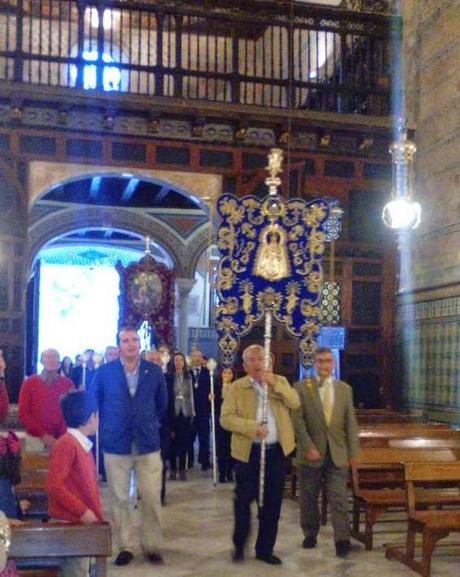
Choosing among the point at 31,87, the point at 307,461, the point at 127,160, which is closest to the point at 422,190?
the point at 127,160

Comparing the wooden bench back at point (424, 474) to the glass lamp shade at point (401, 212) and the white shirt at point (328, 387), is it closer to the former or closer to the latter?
the white shirt at point (328, 387)

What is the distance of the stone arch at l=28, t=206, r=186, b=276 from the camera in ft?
61.1

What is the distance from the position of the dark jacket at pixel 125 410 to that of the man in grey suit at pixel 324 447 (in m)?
1.12

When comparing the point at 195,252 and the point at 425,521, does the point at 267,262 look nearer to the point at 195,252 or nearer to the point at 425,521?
the point at 425,521

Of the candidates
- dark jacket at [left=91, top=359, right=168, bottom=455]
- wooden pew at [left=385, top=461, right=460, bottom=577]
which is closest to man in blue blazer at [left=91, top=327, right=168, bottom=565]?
dark jacket at [left=91, top=359, right=168, bottom=455]

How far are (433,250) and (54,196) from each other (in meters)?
8.62

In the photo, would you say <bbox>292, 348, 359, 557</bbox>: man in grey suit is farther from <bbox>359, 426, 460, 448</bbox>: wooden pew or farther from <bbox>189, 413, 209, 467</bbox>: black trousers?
<bbox>189, 413, 209, 467</bbox>: black trousers

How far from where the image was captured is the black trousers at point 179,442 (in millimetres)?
10297

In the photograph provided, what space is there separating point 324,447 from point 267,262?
5.32 feet

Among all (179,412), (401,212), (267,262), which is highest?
(401,212)

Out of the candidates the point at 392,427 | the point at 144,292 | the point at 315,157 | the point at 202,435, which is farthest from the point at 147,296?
the point at 392,427

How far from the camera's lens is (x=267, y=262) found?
740 centimetres

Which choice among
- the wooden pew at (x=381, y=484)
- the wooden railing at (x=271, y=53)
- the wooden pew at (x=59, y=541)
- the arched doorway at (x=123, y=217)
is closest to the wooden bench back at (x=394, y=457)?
the wooden pew at (x=381, y=484)

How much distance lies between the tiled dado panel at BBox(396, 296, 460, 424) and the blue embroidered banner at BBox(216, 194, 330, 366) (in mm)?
4210
